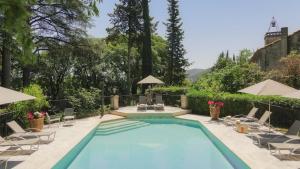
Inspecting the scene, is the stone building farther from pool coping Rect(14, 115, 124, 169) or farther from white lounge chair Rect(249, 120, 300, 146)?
pool coping Rect(14, 115, 124, 169)

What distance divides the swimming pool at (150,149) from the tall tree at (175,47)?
25.4 m

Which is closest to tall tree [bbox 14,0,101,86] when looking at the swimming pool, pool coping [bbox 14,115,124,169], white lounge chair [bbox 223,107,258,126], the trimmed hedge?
the swimming pool

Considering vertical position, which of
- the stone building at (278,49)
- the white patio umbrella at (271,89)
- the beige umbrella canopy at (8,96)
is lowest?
the beige umbrella canopy at (8,96)

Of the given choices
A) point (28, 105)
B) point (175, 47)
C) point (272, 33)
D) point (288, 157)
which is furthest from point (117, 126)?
point (272, 33)

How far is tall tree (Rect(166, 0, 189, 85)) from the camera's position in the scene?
42334mm

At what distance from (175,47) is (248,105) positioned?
27.0m

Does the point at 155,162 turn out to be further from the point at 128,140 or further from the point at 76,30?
the point at 76,30

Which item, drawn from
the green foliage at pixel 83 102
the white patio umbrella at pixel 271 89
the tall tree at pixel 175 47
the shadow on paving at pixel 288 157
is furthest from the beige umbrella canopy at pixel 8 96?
the tall tree at pixel 175 47

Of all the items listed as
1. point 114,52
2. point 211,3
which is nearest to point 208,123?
point 211,3

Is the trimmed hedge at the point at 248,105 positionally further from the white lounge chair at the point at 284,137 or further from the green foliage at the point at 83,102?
the green foliage at the point at 83,102

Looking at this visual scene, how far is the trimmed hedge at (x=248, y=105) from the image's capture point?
1322 centimetres

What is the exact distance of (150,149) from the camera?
11.8 meters

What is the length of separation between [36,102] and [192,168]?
8408mm

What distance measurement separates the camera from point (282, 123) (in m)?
13.8
